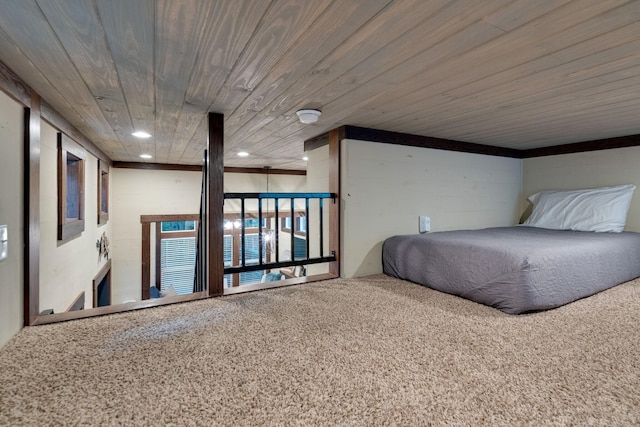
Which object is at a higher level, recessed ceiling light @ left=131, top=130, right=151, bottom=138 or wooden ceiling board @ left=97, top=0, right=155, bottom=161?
recessed ceiling light @ left=131, top=130, right=151, bottom=138

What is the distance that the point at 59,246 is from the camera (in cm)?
245

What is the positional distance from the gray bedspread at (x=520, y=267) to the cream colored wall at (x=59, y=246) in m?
2.76

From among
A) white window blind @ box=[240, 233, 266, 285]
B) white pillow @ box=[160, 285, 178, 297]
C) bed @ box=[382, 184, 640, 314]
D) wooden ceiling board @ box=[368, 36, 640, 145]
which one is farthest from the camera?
white window blind @ box=[240, 233, 266, 285]

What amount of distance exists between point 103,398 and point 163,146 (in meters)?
3.10

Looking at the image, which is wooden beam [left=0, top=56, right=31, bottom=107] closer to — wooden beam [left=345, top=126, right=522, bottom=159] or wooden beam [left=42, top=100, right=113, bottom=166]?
wooden beam [left=42, top=100, right=113, bottom=166]

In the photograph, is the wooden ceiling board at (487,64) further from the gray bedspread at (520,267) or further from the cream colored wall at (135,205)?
the cream colored wall at (135,205)

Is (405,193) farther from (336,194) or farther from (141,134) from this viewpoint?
(141,134)

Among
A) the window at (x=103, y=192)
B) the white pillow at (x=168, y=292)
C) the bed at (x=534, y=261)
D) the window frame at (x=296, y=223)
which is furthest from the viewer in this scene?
the window frame at (x=296, y=223)

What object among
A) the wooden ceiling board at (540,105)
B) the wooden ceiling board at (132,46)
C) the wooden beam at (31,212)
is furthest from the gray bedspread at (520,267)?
the wooden beam at (31,212)

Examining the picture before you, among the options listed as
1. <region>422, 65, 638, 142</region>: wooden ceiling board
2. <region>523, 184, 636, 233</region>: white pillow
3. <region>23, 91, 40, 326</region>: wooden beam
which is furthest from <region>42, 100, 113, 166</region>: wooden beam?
<region>523, 184, 636, 233</region>: white pillow

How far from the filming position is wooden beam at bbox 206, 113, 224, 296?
208cm

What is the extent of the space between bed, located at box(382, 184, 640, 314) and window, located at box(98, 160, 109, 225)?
3708 millimetres

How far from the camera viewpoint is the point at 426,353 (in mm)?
1278

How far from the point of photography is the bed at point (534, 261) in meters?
1.69
